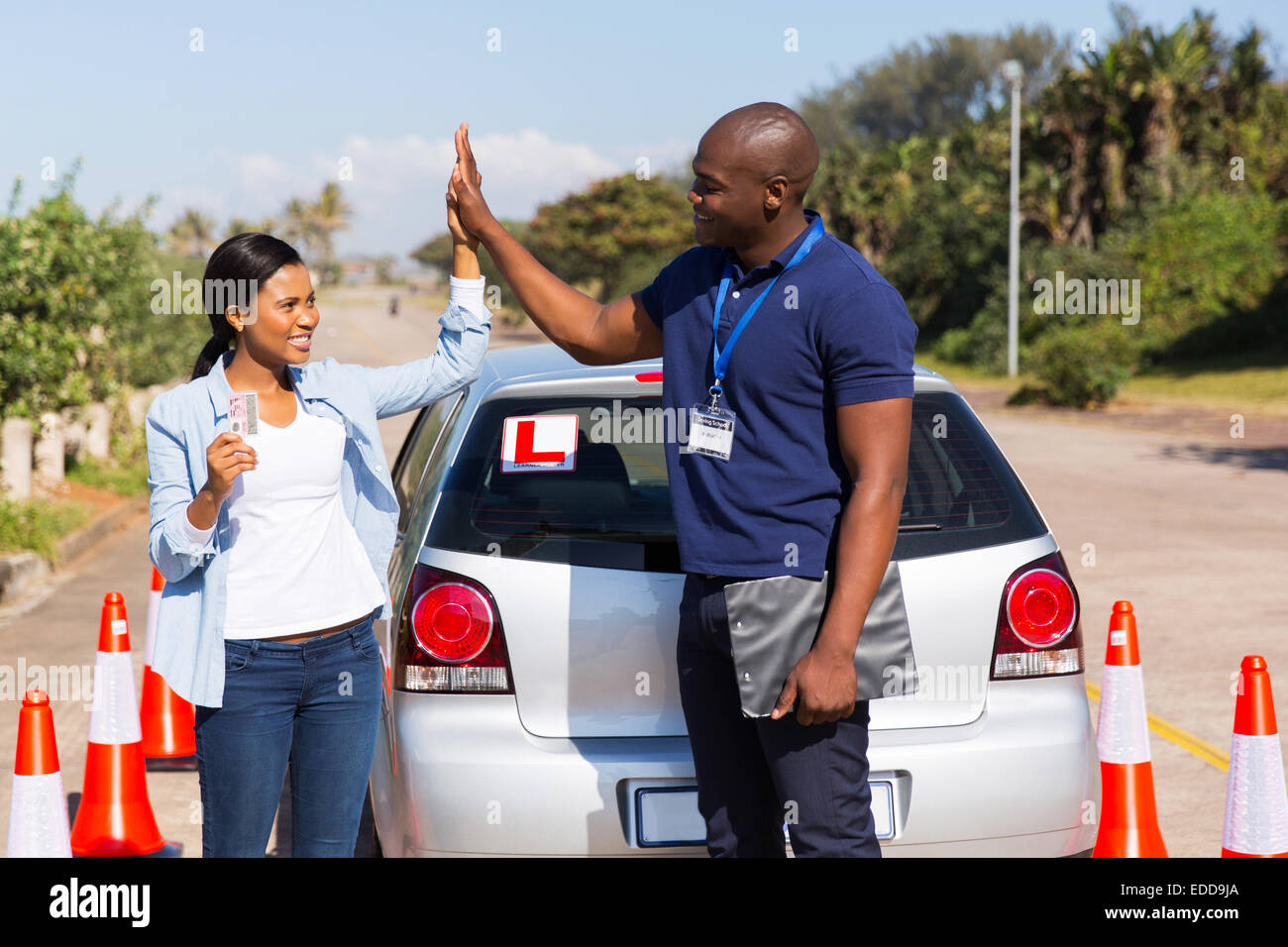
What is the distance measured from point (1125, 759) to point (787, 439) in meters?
1.99

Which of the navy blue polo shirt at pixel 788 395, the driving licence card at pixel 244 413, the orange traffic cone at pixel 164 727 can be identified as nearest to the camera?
the navy blue polo shirt at pixel 788 395

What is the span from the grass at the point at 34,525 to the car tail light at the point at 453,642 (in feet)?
23.2

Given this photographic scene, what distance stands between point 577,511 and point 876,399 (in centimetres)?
113

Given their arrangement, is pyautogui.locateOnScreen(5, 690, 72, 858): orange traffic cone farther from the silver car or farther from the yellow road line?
the yellow road line

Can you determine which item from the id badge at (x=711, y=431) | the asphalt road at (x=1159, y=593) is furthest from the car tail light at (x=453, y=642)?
the asphalt road at (x=1159, y=593)

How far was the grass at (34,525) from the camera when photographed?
31.0 ft

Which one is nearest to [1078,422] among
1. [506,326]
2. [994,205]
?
[994,205]

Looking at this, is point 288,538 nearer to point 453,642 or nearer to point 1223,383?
point 453,642

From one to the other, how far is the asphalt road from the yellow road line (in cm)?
1

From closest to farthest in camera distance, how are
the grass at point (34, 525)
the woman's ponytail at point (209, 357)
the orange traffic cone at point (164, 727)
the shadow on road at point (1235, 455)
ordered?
the woman's ponytail at point (209, 357) → the orange traffic cone at point (164, 727) → the grass at point (34, 525) → the shadow on road at point (1235, 455)

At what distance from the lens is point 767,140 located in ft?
8.17

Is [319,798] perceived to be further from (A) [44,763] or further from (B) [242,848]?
(A) [44,763]

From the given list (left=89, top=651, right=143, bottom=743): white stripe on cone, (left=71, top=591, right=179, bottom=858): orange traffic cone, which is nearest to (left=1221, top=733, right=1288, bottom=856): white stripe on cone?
(left=71, top=591, right=179, bottom=858): orange traffic cone

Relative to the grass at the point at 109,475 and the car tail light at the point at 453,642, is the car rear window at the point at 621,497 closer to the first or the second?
the car tail light at the point at 453,642
